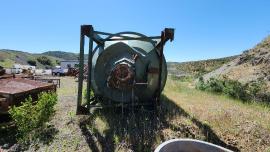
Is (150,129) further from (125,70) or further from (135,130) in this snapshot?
(125,70)

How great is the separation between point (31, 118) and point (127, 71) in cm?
282

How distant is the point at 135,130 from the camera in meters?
7.46

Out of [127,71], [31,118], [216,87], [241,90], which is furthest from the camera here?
[216,87]

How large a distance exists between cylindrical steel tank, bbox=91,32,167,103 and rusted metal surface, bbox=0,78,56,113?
227 cm

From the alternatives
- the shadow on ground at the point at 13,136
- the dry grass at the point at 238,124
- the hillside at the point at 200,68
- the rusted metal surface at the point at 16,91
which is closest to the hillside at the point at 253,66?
the dry grass at the point at 238,124

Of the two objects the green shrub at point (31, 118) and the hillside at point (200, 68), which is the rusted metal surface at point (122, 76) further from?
the hillside at point (200, 68)

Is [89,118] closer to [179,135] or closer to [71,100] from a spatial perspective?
[179,135]

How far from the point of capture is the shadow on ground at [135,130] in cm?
698

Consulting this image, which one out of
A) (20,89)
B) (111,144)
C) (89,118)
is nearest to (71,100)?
(20,89)

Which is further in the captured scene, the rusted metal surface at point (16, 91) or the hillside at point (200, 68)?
the hillside at point (200, 68)

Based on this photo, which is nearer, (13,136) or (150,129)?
(150,129)

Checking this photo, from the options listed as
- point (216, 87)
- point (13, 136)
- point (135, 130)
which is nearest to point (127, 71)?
point (135, 130)

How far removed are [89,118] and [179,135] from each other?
2541 mm

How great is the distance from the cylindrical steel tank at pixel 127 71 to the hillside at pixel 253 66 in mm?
10237
